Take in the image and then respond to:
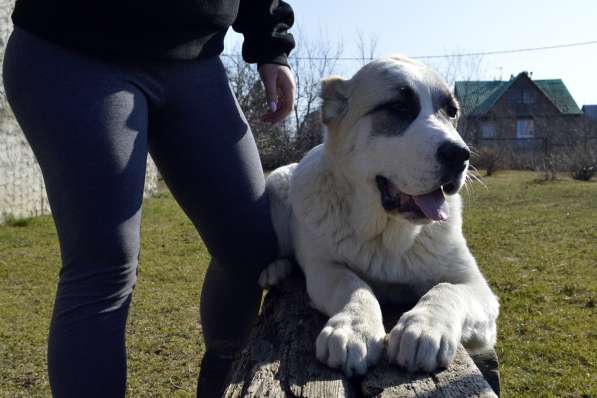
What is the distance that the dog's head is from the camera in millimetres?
2115

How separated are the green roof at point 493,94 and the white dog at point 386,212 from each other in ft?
61.2

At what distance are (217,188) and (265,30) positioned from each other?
0.68 metres

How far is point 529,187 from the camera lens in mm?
13805

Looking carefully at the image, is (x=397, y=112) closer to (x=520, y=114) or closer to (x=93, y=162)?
(x=93, y=162)

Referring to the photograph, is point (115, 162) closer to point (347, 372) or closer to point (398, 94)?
point (347, 372)

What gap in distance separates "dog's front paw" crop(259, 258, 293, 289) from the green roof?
1879 cm

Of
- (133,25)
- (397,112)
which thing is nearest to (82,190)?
(133,25)

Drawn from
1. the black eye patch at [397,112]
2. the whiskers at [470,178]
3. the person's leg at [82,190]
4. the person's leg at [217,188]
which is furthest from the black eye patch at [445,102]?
the person's leg at [82,190]

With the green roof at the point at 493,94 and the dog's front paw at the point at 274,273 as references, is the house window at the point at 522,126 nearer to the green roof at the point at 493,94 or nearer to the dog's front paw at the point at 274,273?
the green roof at the point at 493,94

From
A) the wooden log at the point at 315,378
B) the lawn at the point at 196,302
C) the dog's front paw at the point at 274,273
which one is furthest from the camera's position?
the lawn at the point at 196,302

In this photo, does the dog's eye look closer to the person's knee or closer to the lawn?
the person's knee

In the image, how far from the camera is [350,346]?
5.09 ft

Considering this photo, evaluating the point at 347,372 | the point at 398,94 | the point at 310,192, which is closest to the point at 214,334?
the point at 310,192

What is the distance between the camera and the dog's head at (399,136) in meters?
2.12
